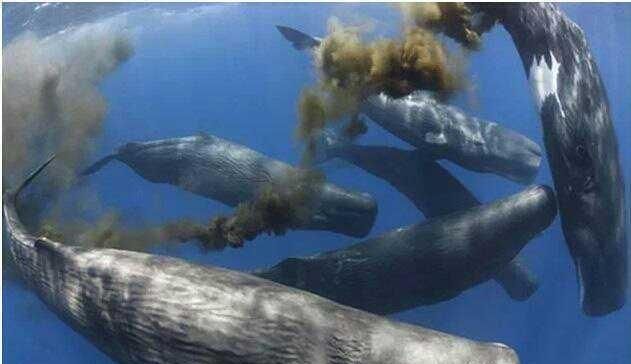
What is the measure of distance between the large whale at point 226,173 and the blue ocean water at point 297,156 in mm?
397

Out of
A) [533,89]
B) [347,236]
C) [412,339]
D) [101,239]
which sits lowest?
[101,239]

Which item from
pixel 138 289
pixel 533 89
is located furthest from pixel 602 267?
pixel 138 289

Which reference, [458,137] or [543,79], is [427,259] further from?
[458,137]

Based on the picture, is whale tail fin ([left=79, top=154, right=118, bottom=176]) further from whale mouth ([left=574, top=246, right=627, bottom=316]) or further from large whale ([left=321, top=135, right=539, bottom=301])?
whale mouth ([left=574, top=246, right=627, bottom=316])

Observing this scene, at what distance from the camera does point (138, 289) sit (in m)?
6.29

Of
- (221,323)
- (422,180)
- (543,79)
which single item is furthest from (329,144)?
(221,323)

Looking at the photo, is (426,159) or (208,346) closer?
(208,346)

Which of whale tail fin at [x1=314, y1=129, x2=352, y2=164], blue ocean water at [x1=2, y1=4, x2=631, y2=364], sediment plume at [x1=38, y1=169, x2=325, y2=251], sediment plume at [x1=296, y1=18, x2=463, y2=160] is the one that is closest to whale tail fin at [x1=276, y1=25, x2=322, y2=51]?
blue ocean water at [x1=2, y1=4, x2=631, y2=364]

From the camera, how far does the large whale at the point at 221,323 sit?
19.0ft

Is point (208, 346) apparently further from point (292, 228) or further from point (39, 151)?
point (39, 151)

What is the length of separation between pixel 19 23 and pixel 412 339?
42.9 feet

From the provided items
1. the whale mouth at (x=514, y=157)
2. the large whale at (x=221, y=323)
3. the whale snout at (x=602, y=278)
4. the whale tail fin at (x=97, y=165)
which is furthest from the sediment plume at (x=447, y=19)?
the whale tail fin at (x=97, y=165)

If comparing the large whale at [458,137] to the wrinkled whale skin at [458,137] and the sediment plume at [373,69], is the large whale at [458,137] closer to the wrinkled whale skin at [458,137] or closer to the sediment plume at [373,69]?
the wrinkled whale skin at [458,137]

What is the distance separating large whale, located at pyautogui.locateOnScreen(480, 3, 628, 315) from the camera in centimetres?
869
